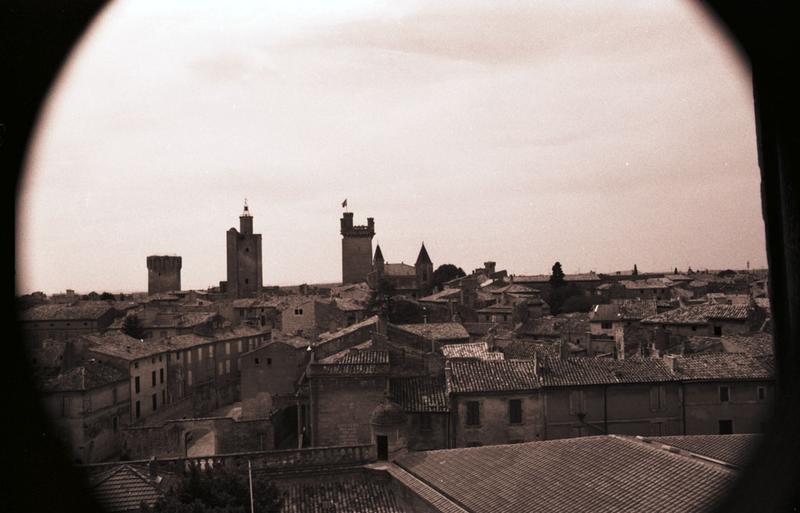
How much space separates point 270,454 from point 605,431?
36.5 ft

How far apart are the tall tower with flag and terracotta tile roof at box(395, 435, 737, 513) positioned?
85876 mm

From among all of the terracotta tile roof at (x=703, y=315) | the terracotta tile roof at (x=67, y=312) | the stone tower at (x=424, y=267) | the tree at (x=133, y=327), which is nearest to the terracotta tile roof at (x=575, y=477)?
the terracotta tile roof at (x=703, y=315)

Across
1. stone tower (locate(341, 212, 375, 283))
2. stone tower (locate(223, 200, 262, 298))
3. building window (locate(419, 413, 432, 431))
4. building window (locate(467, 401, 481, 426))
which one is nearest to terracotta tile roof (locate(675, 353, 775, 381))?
building window (locate(467, 401, 481, 426))

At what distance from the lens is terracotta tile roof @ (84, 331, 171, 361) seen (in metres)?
32.9

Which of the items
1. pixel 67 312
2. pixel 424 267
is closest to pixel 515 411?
pixel 67 312

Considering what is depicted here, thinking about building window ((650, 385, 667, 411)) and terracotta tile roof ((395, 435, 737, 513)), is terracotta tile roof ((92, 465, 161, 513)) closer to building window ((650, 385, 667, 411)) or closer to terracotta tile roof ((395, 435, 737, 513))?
terracotta tile roof ((395, 435, 737, 513))

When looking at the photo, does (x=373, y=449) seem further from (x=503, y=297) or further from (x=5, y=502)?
(x=503, y=297)

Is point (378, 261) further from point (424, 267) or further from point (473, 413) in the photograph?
point (473, 413)

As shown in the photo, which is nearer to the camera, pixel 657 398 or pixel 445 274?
pixel 657 398

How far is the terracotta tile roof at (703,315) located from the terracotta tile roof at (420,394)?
2375cm

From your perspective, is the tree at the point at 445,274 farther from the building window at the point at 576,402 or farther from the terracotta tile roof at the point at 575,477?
the terracotta tile roof at the point at 575,477

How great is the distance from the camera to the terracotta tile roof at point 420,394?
20.6 metres

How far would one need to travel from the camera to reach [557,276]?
281 feet

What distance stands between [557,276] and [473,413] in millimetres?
67138
